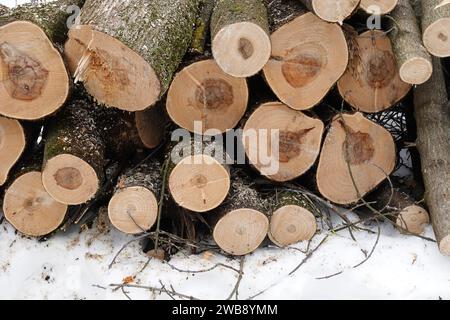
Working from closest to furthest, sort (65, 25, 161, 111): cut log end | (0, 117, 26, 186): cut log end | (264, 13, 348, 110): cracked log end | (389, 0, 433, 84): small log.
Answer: (65, 25, 161, 111): cut log end, (389, 0, 433, 84): small log, (264, 13, 348, 110): cracked log end, (0, 117, 26, 186): cut log end

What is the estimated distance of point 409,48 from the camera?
2.95 meters

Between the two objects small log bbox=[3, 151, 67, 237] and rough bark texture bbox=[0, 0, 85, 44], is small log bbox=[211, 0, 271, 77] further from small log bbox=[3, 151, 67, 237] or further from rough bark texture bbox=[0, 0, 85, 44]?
small log bbox=[3, 151, 67, 237]

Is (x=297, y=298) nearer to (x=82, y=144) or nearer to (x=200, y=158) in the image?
(x=200, y=158)

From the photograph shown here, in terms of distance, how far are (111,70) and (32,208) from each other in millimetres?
966

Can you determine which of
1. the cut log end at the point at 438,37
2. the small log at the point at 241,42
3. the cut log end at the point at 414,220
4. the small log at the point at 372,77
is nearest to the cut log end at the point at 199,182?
the small log at the point at 241,42

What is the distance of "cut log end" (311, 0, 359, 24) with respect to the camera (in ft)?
9.35

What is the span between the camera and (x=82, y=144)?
3105 mm

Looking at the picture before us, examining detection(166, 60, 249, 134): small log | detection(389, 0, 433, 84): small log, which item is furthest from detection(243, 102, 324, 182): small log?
detection(389, 0, 433, 84): small log

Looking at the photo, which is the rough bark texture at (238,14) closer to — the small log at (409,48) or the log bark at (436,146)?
the small log at (409,48)

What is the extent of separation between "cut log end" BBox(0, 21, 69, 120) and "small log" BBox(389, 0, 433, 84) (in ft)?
5.52

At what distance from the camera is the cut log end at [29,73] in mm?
2873

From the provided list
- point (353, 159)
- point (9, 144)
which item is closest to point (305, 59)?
point (353, 159)

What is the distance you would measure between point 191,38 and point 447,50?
4.29 feet

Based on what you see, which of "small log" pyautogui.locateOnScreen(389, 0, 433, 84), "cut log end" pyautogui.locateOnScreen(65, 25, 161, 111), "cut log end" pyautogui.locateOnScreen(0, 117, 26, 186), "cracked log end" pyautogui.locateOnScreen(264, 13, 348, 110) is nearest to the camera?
"cut log end" pyautogui.locateOnScreen(65, 25, 161, 111)
